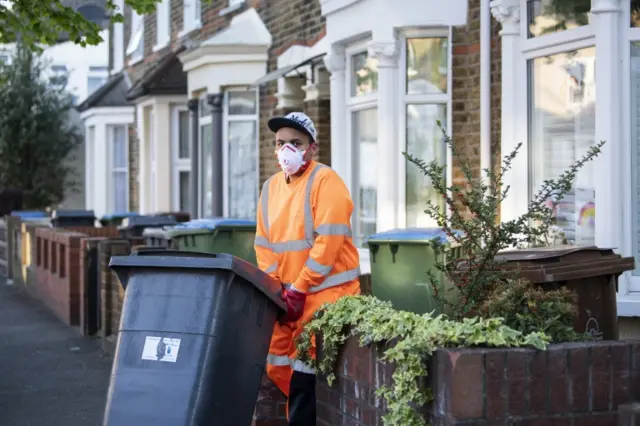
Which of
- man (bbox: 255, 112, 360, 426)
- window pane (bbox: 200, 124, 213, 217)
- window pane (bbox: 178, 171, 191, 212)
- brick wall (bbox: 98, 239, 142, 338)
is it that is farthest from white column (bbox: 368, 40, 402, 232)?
window pane (bbox: 178, 171, 191, 212)

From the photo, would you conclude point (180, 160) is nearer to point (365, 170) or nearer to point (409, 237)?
point (365, 170)

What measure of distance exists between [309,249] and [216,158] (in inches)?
438

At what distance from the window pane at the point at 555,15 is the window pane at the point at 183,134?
12314 mm

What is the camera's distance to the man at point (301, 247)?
19.5ft

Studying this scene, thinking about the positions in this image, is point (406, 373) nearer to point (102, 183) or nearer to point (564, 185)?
point (564, 185)

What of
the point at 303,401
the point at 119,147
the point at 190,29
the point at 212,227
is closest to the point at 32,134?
the point at 119,147

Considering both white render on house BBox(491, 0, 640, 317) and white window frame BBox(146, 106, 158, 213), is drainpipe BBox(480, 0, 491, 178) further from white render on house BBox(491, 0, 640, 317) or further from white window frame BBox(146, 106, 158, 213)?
white window frame BBox(146, 106, 158, 213)

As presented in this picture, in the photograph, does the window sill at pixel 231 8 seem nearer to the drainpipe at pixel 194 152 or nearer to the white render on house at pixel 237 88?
the white render on house at pixel 237 88

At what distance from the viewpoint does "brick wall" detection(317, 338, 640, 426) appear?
4227 mm

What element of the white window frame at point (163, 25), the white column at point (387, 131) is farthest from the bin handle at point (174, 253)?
the white window frame at point (163, 25)

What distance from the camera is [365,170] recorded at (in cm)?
1243

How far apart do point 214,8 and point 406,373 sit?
45.7 feet

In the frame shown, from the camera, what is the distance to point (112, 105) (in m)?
25.4

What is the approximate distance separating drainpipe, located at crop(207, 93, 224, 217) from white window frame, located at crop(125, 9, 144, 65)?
21.5 feet
